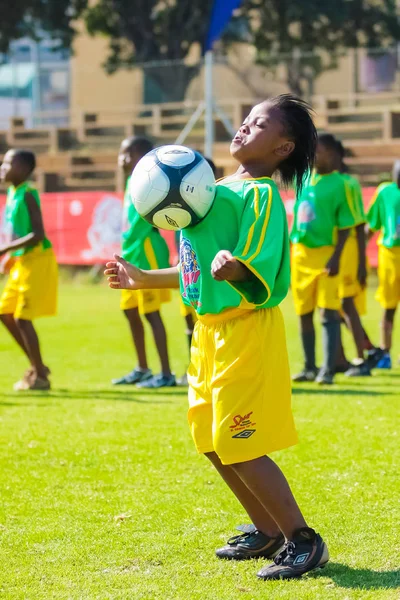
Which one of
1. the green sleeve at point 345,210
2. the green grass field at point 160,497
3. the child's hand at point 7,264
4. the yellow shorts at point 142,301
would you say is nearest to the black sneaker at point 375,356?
the green grass field at point 160,497

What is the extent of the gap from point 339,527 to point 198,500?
0.90 m

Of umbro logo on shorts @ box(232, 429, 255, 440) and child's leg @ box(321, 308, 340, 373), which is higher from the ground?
umbro logo on shorts @ box(232, 429, 255, 440)

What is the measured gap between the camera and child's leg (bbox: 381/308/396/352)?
10953 millimetres

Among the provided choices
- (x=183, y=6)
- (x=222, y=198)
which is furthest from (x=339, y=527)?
(x=183, y=6)

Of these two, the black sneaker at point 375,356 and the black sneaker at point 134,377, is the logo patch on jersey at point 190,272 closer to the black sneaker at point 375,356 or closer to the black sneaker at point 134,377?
the black sneaker at point 134,377

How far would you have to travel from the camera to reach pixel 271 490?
420 cm

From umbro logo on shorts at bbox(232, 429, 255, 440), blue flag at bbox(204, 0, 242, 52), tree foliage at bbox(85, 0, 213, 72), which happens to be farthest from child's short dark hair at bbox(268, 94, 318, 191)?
tree foliage at bbox(85, 0, 213, 72)

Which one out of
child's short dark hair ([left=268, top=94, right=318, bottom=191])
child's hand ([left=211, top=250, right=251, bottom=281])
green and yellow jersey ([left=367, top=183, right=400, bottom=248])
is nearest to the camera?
child's hand ([left=211, top=250, right=251, bottom=281])

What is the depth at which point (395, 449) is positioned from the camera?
265 inches

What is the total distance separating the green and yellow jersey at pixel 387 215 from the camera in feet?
35.1

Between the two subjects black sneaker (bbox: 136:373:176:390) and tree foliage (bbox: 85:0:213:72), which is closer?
black sneaker (bbox: 136:373:176:390)

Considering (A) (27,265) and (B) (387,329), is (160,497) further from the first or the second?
(B) (387,329)

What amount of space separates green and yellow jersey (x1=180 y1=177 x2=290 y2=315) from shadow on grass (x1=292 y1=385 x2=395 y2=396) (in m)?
Result: 4.77

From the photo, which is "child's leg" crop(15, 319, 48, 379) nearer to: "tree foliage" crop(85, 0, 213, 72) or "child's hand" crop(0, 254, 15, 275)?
"child's hand" crop(0, 254, 15, 275)
